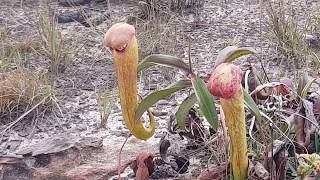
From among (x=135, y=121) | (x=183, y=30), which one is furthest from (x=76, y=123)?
(x=183, y=30)

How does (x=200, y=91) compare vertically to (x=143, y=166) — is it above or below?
above

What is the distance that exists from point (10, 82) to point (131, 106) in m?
1.07

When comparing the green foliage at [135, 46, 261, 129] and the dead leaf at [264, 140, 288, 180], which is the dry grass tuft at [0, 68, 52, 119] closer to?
the green foliage at [135, 46, 261, 129]

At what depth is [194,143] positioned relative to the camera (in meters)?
1.81

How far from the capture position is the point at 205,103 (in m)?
1.31

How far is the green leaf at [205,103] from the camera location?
129cm

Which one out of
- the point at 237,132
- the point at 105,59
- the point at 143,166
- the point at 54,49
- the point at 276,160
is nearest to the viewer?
the point at 237,132

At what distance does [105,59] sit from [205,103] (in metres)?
1.60

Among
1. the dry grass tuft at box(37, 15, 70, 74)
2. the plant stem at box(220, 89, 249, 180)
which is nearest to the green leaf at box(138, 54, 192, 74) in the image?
the plant stem at box(220, 89, 249, 180)

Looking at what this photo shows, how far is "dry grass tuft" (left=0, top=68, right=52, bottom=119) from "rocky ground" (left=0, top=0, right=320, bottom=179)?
0.21ft

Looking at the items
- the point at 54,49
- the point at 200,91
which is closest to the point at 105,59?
the point at 54,49

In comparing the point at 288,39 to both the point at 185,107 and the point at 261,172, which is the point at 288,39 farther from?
the point at 261,172

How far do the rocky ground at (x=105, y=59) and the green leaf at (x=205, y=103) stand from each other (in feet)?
1.43

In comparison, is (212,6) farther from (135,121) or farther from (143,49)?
(135,121)
